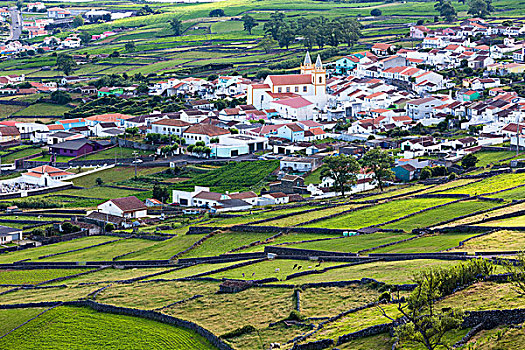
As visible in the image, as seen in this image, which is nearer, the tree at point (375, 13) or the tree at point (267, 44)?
the tree at point (267, 44)

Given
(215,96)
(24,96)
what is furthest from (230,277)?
(24,96)

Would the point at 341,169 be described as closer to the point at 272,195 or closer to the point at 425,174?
the point at 272,195

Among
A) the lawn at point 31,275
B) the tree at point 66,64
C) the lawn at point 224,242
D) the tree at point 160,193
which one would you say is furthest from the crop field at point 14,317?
the tree at point 66,64

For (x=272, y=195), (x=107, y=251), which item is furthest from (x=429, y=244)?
(x=272, y=195)

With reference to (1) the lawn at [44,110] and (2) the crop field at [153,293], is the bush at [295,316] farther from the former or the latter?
(1) the lawn at [44,110]

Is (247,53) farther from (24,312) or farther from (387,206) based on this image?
(24,312)

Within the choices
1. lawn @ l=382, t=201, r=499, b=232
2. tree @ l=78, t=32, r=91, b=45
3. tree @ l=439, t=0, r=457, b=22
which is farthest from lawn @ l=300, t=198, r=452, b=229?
tree @ l=78, t=32, r=91, b=45
